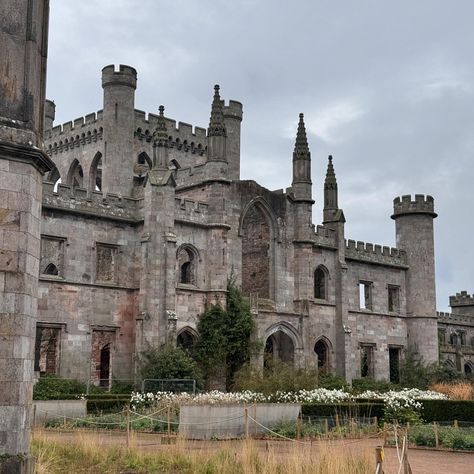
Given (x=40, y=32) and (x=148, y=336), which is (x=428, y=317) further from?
(x=40, y=32)

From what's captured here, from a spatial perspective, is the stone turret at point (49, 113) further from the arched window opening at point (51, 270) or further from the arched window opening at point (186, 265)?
the arched window opening at point (186, 265)

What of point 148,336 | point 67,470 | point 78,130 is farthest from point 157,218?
point 67,470

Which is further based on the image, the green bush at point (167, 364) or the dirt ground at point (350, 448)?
the green bush at point (167, 364)

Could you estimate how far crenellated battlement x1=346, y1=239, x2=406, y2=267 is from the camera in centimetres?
4169

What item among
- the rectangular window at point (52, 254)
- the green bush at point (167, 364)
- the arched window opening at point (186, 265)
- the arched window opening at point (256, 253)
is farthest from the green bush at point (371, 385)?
the rectangular window at point (52, 254)

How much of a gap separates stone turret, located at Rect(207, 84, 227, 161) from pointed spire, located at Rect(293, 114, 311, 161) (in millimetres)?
5218

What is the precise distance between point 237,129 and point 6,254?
3805cm

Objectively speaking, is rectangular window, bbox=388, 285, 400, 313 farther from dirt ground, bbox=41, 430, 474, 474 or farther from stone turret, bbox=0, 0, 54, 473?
stone turret, bbox=0, 0, 54, 473

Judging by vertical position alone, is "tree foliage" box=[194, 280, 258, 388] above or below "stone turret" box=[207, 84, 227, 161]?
below

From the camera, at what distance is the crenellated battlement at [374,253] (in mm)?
41688

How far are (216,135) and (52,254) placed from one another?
8.34 metres

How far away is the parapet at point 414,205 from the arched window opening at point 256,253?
10.6m

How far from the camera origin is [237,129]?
159 ft

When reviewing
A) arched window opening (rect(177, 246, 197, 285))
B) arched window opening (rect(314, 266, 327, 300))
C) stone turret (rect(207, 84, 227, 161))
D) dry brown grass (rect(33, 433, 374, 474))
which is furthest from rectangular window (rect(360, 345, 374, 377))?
dry brown grass (rect(33, 433, 374, 474))
